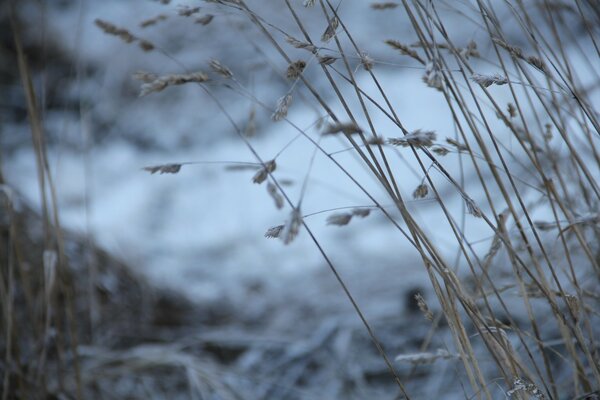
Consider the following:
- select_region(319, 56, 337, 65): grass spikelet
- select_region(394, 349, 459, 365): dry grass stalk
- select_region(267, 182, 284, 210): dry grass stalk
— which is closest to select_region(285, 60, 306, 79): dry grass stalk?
select_region(319, 56, 337, 65): grass spikelet

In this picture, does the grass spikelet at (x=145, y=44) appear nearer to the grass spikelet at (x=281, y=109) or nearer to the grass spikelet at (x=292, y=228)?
the grass spikelet at (x=281, y=109)

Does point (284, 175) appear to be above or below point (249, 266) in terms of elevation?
above

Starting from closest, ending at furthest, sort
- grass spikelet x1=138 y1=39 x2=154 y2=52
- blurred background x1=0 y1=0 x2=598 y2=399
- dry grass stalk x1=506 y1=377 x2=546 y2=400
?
dry grass stalk x1=506 y1=377 x2=546 y2=400 < grass spikelet x1=138 y1=39 x2=154 y2=52 < blurred background x1=0 y1=0 x2=598 y2=399

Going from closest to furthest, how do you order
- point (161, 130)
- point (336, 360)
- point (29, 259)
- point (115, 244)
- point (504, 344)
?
point (504, 344), point (336, 360), point (29, 259), point (115, 244), point (161, 130)

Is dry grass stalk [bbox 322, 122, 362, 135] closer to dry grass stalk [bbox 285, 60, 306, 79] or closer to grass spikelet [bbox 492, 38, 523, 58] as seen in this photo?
dry grass stalk [bbox 285, 60, 306, 79]

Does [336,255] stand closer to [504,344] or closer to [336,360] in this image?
[336,360]

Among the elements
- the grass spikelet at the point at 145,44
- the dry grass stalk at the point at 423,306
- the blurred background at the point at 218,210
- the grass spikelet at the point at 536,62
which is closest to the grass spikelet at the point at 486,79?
the grass spikelet at the point at 536,62

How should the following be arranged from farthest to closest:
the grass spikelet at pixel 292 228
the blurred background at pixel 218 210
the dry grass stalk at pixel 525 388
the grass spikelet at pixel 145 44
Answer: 1. the blurred background at pixel 218 210
2. the grass spikelet at pixel 145 44
3. the dry grass stalk at pixel 525 388
4. the grass spikelet at pixel 292 228

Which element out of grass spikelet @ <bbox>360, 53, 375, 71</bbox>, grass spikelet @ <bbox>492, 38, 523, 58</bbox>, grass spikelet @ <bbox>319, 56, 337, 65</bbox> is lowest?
grass spikelet @ <bbox>492, 38, 523, 58</bbox>

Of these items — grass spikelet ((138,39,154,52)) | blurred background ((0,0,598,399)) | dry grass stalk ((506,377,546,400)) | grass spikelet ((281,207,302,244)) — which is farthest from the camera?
blurred background ((0,0,598,399))

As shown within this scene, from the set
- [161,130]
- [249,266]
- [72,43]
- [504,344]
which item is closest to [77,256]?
[249,266]

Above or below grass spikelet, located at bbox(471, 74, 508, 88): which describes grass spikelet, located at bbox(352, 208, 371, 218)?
below
